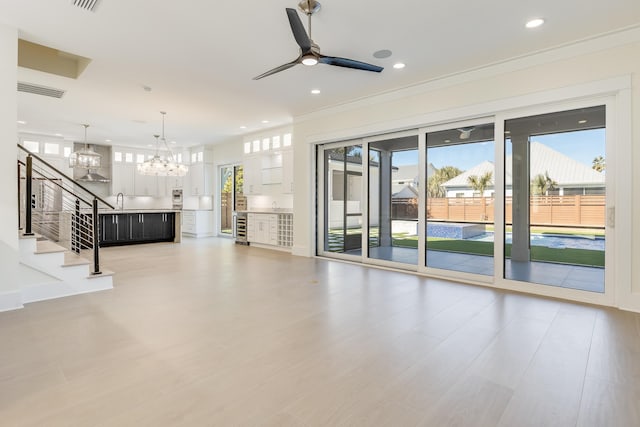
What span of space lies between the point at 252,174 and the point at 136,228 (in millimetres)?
3623

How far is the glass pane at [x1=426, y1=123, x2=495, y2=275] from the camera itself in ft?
15.9

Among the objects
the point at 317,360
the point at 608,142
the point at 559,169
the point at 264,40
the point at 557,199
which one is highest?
the point at 264,40

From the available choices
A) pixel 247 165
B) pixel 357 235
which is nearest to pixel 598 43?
pixel 357 235

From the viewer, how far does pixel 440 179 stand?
5281 millimetres

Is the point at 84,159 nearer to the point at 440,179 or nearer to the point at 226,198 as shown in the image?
the point at 226,198

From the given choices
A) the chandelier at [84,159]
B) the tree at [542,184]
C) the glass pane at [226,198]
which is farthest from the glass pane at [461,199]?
the chandelier at [84,159]

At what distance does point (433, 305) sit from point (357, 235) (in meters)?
2.97

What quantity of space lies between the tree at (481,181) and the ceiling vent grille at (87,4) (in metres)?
5.09

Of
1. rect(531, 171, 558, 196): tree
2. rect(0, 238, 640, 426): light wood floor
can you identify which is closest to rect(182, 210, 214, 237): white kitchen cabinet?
rect(0, 238, 640, 426): light wood floor

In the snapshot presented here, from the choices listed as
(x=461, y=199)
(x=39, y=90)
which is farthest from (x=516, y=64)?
(x=39, y=90)

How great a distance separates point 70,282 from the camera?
4.09 meters

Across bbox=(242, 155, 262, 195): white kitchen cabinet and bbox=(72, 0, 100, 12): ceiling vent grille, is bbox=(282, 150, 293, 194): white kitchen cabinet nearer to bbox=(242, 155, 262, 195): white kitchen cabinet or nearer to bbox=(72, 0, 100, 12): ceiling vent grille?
bbox=(242, 155, 262, 195): white kitchen cabinet

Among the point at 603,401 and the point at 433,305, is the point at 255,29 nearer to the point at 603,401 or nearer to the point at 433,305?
the point at 433,305

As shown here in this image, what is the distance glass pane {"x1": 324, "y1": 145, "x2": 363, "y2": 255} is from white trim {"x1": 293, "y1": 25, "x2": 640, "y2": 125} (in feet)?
3.29
